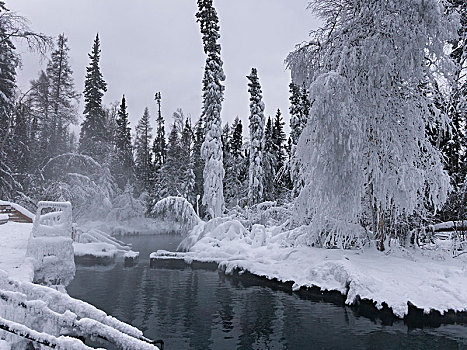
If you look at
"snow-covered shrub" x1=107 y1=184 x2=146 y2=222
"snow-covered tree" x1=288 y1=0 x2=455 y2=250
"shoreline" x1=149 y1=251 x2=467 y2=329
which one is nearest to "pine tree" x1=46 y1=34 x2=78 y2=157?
"snow-covered shrub" x1=107 y1=184 x2=146 y2=222

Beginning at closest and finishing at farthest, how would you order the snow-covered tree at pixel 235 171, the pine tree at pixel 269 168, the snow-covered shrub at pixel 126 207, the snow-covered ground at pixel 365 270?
the snow-covered ground at pixel 365 270, the pine tree at pixel 269 168, the snow-covered shrub at pixel 126 207, the snow-covered tree at pixel 235 171

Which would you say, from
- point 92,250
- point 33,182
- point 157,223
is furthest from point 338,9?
point 157,223

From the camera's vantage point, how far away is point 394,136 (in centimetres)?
1348

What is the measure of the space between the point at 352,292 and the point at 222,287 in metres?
5.23

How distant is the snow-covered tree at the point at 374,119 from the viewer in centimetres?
1280

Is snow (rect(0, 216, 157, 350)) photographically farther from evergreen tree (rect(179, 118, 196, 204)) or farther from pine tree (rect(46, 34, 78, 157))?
evergreen tree (rect(179, 118, 196, 204))

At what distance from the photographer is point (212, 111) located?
27141 mm

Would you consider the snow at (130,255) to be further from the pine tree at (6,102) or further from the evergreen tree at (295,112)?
the evergreen tree at (295,112)

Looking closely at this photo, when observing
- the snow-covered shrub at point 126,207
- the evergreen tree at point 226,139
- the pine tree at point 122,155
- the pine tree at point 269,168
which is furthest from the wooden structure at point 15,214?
the evergreen tree at point 226,139

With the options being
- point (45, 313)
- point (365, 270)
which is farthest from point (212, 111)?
point (45, 313)

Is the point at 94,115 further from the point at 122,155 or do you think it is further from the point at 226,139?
the point at 226,139

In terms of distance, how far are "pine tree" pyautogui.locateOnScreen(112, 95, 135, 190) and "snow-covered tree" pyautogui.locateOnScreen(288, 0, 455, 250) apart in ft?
107

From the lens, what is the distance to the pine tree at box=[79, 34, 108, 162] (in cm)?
3575

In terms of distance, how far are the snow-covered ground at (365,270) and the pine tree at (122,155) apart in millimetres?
26935
